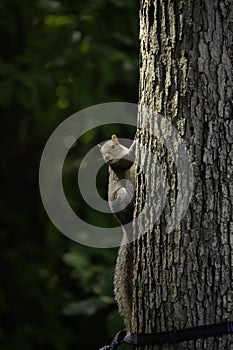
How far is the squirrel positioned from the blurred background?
1262 mm

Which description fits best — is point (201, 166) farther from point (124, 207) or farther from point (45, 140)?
point (45, 140)

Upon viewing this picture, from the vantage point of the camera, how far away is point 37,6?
5.03 metres

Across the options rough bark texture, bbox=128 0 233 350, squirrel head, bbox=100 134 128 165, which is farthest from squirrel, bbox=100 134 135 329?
rough bark texture, bbox=128 0 233 350

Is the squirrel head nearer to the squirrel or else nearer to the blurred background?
the squirrel

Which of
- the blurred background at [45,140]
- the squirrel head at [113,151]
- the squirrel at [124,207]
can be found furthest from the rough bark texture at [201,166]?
the blurred background at [45,140]

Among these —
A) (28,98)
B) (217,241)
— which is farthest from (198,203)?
(28,98)

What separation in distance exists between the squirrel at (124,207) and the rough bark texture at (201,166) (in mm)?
248

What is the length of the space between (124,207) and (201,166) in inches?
15.7

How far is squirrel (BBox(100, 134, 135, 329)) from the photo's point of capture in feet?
8.41

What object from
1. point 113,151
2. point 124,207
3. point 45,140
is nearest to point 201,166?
point 124,207

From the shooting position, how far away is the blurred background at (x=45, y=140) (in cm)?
481

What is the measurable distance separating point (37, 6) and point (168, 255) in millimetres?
3103

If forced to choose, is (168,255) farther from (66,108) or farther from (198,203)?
(66,108)

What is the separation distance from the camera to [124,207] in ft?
8.43
